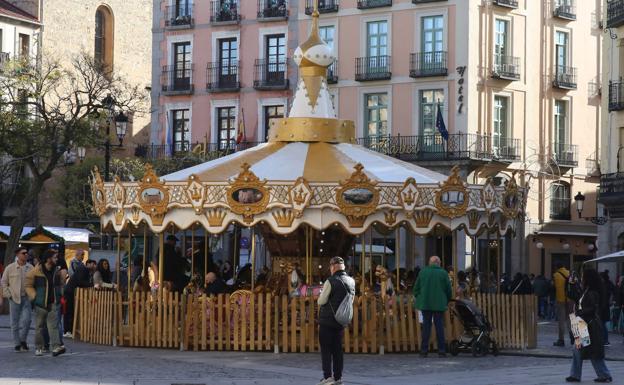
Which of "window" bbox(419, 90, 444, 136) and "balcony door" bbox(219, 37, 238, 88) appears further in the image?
"balcony door" bbox(219, 37, 238, 88)

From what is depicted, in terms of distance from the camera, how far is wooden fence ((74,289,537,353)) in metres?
23.4

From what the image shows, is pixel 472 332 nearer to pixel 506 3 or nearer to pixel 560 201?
pixel 506 3

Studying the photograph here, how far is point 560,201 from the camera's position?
181 feet

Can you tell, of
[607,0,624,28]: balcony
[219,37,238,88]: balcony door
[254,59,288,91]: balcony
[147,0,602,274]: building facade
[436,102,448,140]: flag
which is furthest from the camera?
[219,37,238,88]: balcony door

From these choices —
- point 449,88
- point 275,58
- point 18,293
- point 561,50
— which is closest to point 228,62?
point 275,58

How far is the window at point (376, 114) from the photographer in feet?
178

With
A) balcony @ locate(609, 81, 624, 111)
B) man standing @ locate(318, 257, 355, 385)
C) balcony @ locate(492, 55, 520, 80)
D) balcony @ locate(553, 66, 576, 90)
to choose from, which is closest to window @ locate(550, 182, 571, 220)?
balcony @ locate(553, 66, 576, 90)

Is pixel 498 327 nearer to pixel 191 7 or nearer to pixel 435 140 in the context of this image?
pixel 435 140

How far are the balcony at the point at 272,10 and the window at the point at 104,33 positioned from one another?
47.4ft

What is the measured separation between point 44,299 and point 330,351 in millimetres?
6249

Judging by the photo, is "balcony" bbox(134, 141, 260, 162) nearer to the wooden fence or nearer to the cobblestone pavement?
the wooden fence

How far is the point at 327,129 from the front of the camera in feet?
84.8

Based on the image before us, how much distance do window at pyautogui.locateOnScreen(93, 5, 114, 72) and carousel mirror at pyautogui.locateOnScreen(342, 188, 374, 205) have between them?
47.8 m

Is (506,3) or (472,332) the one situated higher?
(506,3)
